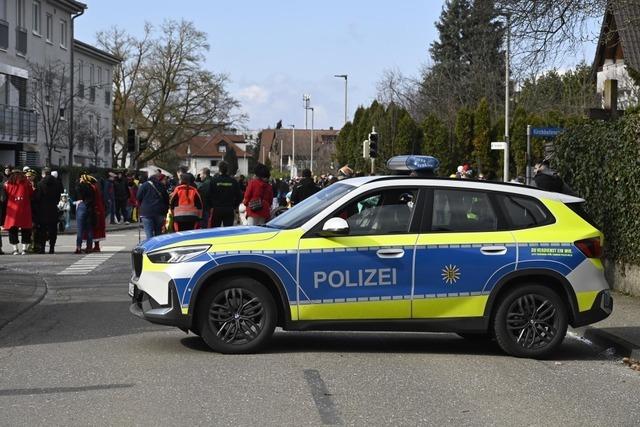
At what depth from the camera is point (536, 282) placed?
32.6ft

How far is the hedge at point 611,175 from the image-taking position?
47.8ft

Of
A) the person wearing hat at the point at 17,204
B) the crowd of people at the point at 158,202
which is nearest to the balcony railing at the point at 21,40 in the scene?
the crowd of people at the point at 158,202

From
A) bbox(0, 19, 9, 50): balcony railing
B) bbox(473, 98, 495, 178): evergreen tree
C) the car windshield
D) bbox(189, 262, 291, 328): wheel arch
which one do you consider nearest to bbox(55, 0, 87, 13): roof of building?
bbox(0, 19, 9, 50): balcony railing

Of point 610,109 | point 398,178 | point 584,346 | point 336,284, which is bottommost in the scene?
point 584,346

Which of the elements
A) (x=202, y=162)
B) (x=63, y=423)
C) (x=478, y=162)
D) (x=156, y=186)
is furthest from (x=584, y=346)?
(x=202, y=162)

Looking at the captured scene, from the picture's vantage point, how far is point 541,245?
9852mm

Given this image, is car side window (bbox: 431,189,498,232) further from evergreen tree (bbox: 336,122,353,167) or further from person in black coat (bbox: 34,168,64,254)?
evergreen tree (bbox: 336,122,353,167)

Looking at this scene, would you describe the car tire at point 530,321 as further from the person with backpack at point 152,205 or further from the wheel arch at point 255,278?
the person with backpack at point 152,205

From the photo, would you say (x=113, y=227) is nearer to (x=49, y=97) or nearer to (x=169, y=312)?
(x=49, y=97)

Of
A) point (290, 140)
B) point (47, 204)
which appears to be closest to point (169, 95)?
point (47, 204)

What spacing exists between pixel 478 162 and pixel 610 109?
96.5ft

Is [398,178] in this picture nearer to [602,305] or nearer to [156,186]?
[602,305]

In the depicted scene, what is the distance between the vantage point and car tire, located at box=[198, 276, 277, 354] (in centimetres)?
944

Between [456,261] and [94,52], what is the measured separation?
192ft
